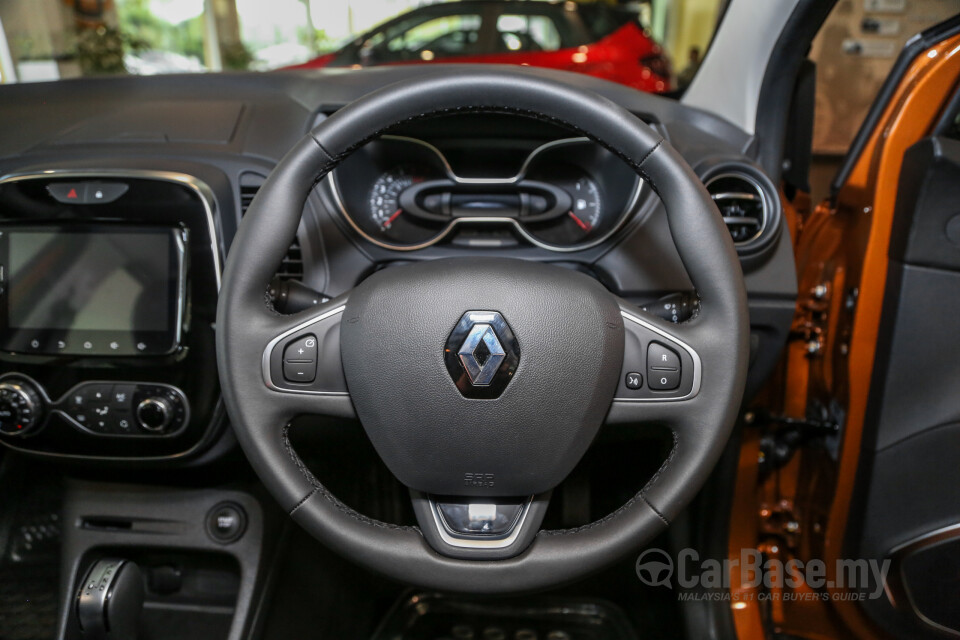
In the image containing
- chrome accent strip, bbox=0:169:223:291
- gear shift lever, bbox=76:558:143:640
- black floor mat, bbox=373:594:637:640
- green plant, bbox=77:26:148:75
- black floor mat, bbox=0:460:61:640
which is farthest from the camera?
green plant, bbox=77:26:148:75

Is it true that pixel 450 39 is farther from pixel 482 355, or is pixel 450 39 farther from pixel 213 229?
pixel 482 355

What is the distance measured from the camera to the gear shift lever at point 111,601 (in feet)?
3.37

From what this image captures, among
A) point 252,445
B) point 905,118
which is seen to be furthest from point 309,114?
point 905,118

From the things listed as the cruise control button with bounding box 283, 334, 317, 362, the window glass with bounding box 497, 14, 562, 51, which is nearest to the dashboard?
the cruise control button with bounding box 283, 334, 317, 362

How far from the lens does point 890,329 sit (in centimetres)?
100

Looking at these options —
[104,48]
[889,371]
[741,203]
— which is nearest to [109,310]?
[741,203]

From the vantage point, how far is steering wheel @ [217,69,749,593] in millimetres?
684

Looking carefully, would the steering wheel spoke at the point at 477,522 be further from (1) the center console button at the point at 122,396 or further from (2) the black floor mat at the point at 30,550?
(2) the black floor mat at the point at 30,550

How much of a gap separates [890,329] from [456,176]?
2.33 feet

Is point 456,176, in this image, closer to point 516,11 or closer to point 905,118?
point 905,118

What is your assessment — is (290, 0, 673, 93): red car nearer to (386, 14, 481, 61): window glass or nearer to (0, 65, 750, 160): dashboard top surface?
(386, 14, 481, 61): window glass

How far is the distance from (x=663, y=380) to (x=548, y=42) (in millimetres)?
3669

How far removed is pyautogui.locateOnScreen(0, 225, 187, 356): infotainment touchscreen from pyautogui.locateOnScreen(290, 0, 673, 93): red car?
3079 mm

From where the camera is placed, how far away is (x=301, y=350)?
0.73m
